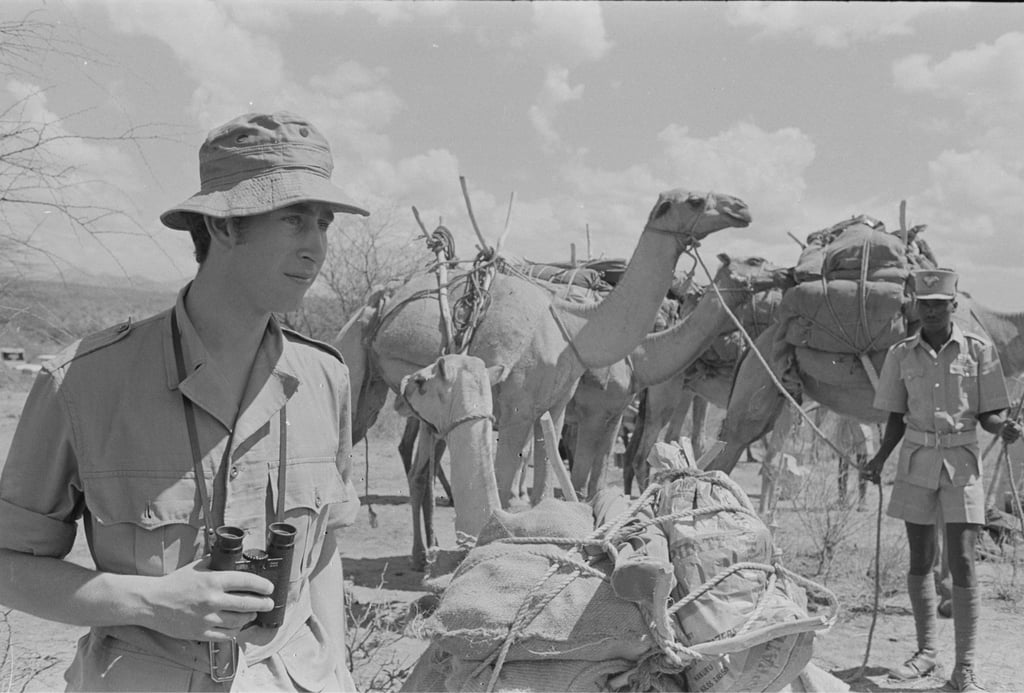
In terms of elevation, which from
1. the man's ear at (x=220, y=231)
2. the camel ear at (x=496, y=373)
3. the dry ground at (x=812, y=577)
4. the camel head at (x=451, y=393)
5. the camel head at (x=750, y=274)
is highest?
the camel head at (x=750, y=274)

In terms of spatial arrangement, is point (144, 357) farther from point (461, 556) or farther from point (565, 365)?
point (565, 365)

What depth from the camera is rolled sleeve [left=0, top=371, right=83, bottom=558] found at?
58.8 inches

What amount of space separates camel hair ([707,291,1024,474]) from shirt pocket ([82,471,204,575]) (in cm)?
628

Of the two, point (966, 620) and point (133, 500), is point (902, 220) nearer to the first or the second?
point (966, 620)

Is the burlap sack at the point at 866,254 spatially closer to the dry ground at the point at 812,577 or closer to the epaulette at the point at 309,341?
the dry ground at the point at 812,577

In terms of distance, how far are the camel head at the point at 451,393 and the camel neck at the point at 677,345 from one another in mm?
5181

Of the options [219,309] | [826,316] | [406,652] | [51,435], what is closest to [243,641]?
[51,435]

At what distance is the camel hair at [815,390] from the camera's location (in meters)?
7.25

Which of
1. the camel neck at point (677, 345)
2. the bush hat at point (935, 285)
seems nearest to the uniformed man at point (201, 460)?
the bush hat at point (935, 285)

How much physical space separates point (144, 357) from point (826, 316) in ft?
21.9

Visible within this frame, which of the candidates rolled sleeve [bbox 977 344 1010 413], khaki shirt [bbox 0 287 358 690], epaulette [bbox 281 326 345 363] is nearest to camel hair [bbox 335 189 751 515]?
rolled sleeve [bbox 977 344 1010 413]

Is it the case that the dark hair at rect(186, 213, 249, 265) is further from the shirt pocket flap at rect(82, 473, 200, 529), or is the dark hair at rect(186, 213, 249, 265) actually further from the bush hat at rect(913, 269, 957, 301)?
the bush hat at rect(913, 269, 957, 301)

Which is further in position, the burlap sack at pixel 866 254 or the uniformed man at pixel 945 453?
the burlap sack at pixel 866 254

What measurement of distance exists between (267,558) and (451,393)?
4.65ft
